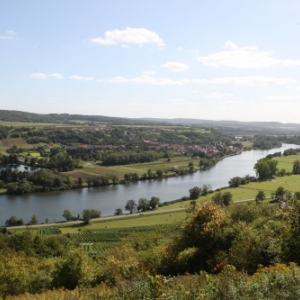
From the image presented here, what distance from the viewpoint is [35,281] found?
845 cm

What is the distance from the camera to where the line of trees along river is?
29.4 metres

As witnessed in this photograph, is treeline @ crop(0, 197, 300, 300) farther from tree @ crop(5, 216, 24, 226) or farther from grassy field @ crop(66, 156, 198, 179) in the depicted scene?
grassy field @ crop(66, 156, 198, 179)

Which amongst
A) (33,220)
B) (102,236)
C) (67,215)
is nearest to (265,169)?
(67,215)

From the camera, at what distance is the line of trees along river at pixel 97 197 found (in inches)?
1156

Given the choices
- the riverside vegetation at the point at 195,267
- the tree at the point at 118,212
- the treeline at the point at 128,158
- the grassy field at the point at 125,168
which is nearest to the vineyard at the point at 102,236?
the tree at the point at 118,212

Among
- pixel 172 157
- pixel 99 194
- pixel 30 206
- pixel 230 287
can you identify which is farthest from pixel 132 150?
pixel 230 287

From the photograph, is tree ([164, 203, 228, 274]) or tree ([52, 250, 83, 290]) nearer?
tree ([164, 203, 228, 274])

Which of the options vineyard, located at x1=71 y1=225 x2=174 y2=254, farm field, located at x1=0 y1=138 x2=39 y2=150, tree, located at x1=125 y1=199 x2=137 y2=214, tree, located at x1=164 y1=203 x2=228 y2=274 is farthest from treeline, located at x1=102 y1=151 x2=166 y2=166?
tree, located at x1=164 y1=203 x2=228 y2=274

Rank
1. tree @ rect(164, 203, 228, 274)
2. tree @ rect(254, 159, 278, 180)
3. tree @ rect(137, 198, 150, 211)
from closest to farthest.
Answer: tree @ rect(164, 203, 228, 274) < tree @ rect(137, 198, 150, 211) < tree @ rect(254, 159, 278, 180)

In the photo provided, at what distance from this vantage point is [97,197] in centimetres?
3481

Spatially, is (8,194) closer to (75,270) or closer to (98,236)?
(98,236)

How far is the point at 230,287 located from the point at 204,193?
→ 102 feet

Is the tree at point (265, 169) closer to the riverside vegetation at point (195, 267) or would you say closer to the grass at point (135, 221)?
the grass at point (135, 221)

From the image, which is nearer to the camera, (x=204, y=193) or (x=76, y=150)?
(x=204, y=193)
